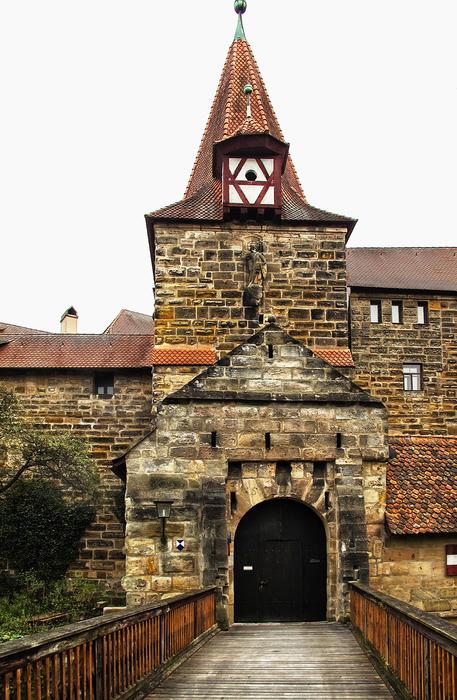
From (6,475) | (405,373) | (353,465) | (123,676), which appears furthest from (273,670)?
(405,373)

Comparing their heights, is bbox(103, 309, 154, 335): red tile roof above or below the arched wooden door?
above

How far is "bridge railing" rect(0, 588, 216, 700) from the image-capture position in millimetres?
4660

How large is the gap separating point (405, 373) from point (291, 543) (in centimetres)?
1573

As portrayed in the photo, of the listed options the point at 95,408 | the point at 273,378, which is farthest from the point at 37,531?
the point at 273,378

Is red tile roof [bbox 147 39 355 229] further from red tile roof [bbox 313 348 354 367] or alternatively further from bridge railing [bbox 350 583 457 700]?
bridge railing [bbox 350 583 457 700]

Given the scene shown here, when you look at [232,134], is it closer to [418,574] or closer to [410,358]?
[418,574]

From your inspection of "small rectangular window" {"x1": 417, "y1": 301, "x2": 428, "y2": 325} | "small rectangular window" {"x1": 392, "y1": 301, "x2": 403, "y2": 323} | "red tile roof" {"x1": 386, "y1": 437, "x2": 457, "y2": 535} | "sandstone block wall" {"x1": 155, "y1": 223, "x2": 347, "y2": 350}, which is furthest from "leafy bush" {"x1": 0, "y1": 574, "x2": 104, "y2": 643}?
"small rectangular window" {"x1": 417, "y1": 301, "x2": 428, "y2": 325}

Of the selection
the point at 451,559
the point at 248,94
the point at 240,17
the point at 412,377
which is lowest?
the point at 451,559

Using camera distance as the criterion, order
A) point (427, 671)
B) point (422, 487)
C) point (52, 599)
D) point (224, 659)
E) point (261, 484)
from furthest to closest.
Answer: point (52, 599)
point (422, 487)
point (261, 484)
point (224, 659)
point (427, 671)

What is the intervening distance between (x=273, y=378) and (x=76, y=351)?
30.7ft

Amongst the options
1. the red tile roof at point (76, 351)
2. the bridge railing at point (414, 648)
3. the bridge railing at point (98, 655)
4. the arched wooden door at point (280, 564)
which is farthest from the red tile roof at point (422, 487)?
the red tile roof at point (76, 351)

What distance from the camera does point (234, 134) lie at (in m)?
18.9

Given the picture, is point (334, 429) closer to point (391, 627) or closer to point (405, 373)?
point (391, 627)

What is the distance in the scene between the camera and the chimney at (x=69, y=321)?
33.7 meters
